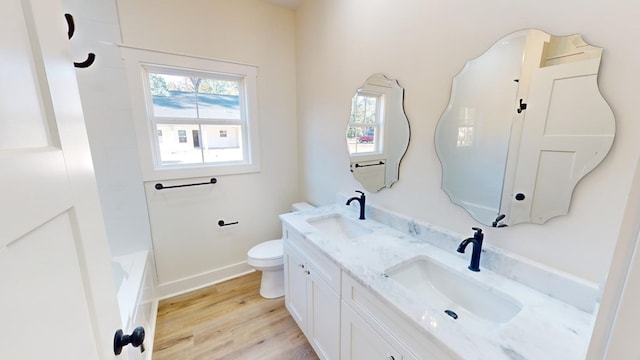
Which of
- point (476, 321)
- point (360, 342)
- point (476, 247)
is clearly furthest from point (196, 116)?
point (476, 321)

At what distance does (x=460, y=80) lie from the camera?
1269 mm

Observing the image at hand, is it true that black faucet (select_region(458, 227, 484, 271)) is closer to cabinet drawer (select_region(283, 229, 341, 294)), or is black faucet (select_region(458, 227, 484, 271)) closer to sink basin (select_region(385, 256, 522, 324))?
sink basin (select_region(385, 256, 522, 324))

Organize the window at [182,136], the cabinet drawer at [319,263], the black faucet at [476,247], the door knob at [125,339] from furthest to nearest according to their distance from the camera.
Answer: the window at [182,136] < the cabinet drawer at [319,263] < the black faucet at [476,247] < the door knob at [125,339]

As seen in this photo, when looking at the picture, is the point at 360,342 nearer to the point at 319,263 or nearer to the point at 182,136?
the point at 319,263

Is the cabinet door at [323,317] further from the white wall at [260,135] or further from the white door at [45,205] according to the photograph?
the white wall at [260,135]

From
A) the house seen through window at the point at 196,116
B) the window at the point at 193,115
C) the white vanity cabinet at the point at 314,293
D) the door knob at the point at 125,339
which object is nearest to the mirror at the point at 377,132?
the white vanity cabinet at the point at 314,293

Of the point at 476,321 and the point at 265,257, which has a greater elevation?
the point at 476,321

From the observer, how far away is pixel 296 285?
1880 mm

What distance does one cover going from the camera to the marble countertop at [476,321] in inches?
30.2

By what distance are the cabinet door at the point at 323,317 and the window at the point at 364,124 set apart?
977 millimetres

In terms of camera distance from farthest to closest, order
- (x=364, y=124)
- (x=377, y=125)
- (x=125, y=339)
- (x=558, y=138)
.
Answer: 1. (x=364, y=124)
2. (x=377, y=125)
3. (x=558, y=138)
4. (x=125, y=339)

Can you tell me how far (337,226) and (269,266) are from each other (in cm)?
74

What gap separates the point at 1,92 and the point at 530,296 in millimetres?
1587

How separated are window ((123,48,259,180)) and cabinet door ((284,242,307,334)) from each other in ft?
3.61
